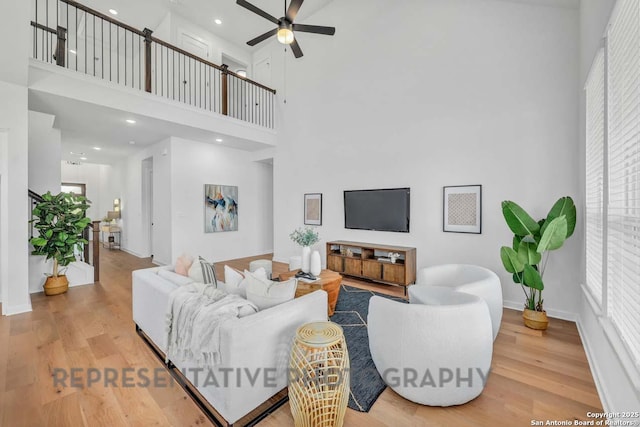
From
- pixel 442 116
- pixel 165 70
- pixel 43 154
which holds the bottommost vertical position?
pixel 43 154

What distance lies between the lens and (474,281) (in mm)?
2713

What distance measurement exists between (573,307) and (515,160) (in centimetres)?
186

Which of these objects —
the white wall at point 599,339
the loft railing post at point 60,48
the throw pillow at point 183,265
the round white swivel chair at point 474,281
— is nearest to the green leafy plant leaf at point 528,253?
the round white swivel chair at point 474,281

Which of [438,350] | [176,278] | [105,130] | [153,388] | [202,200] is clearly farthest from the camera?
[202,200]

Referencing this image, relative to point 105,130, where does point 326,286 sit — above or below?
below

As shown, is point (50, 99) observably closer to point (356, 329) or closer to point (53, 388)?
point (53, 388)

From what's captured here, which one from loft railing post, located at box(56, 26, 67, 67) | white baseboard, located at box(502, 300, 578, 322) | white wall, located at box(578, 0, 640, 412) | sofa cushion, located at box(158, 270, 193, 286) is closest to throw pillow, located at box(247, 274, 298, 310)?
sofa cushion, located at box(158, 270, 193, 286)

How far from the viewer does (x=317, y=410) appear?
150 cm

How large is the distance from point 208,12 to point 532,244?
719 centimetres

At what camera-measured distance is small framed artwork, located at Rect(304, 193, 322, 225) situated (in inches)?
221

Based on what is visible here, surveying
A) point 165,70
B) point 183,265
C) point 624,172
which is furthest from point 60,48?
point 624,172

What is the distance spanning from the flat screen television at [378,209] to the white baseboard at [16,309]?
4624 millimetres

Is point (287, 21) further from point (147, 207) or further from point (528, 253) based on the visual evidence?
point (147, 207)

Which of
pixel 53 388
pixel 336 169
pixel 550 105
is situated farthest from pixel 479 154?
pixel 53 388
